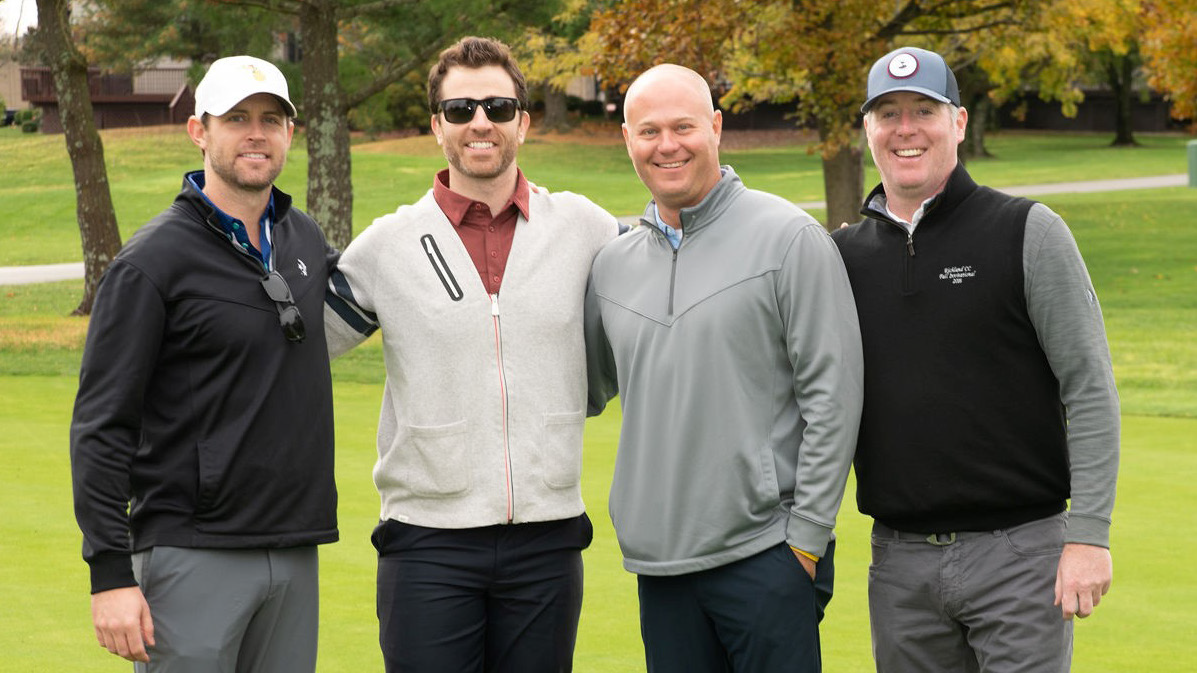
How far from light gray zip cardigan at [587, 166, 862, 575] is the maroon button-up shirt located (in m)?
0.54

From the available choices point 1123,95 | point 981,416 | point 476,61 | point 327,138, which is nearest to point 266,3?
point 327,138

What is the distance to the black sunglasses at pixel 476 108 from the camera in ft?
14.0

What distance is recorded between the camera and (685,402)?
12.4 ft

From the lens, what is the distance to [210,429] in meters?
3.87

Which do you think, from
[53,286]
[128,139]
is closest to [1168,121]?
[128,139]

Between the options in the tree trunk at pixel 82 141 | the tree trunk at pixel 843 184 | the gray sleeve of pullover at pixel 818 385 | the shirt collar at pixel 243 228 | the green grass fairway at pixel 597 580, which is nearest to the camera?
the gray sleeve of pullover at pixel 818 385

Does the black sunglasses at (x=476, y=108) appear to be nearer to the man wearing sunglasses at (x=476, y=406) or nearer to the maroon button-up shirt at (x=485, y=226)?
the man wearing sunglasses at (x=476, y=406)

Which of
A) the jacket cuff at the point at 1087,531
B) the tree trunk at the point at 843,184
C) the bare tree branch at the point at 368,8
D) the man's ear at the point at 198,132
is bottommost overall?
the tree trunk at the point at 843,184

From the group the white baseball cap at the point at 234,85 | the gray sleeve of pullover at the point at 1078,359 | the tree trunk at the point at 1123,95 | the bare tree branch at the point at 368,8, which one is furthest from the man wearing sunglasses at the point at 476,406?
the tree trunk at the point at 1123,95

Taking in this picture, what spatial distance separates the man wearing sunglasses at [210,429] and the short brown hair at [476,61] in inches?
19.8

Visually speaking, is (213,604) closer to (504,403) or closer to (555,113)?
(504,403)

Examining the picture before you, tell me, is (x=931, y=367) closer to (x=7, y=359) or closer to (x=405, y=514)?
(x=405, y=514)

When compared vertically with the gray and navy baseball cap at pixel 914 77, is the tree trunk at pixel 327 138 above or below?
below

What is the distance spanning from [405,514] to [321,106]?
1476cm
